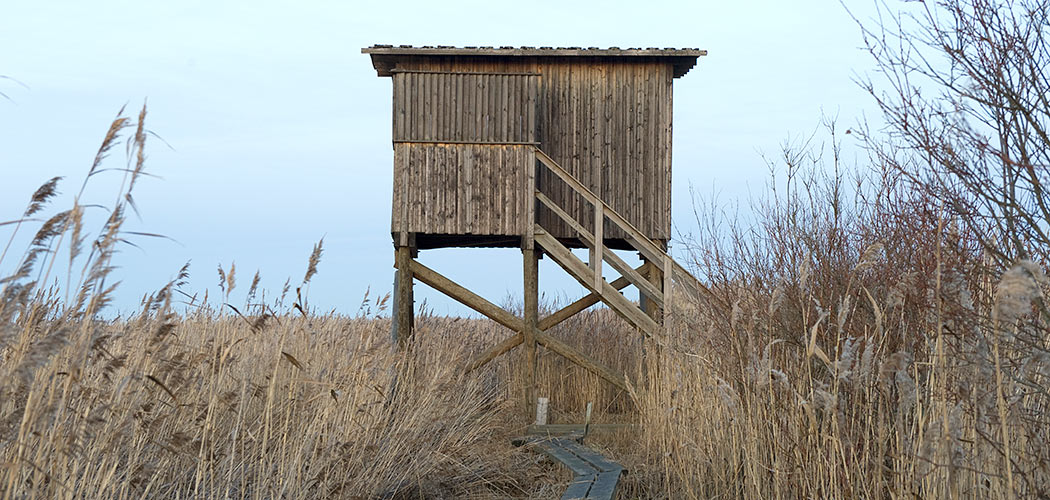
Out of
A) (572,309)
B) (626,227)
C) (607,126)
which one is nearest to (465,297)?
(572,309)

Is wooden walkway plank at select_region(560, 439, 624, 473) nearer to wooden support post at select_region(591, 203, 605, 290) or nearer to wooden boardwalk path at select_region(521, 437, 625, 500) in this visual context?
wooden boardwalk path at select_region(521, 437, 625, 500)

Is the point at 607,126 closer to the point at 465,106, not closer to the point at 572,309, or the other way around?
the point at 465,106

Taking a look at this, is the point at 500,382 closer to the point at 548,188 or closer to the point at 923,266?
the point at 548,188

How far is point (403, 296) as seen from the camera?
45.3 feet

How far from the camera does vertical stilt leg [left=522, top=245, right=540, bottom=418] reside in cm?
1329

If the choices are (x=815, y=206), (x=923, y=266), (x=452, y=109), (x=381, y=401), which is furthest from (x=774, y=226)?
(x=452, y=109)

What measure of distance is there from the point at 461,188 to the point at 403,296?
182cm

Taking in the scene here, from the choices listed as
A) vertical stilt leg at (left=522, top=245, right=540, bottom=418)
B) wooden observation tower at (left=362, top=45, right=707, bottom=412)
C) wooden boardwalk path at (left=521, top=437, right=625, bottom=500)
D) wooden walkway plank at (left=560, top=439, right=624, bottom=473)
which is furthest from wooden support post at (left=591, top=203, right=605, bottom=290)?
wooden walkway plank at (left=560, top=439, right=624, bottom=473)

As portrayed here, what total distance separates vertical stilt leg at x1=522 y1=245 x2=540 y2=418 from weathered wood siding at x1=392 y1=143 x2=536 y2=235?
0.46 m

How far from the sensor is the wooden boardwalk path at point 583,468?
7.49 metres

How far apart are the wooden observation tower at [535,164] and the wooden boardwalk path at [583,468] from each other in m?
2.39

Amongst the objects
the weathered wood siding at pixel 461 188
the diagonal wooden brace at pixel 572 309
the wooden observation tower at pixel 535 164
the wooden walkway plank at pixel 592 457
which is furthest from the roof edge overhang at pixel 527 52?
the wooden walkway plank at pixel 592 457

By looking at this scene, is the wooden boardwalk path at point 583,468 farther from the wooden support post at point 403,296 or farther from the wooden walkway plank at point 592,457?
the wooden support post at point 403,296

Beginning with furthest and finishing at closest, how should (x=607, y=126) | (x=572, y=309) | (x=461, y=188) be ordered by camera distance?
(x=572, y=309) < (x=607, y=126) < (x=461, y=188)
